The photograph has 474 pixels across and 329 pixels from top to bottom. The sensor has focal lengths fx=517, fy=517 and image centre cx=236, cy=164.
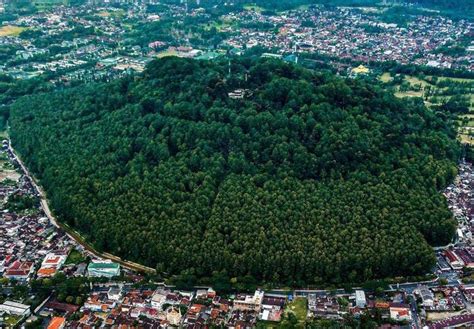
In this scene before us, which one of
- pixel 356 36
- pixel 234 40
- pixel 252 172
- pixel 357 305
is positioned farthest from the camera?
pixel 356 36

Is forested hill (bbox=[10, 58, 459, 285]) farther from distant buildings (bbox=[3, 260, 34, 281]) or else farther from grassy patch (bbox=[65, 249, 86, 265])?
distant buildings (bbox=[3, 260, 34, 281])

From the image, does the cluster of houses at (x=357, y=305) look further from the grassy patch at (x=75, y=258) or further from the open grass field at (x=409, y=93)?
the open grass field at (x=409, y=93)

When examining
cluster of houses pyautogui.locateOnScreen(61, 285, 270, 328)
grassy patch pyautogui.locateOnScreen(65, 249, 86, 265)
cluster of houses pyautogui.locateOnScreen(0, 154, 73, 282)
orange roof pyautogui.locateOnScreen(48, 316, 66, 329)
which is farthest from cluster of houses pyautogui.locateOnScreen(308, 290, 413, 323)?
cluster of houses pyautogui.locateOnScreen(0, 154, 73, 282)

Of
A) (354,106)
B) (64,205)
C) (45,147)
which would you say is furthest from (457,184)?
→ (45,147)

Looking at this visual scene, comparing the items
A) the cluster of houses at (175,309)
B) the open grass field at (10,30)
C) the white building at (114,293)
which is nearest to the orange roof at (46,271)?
the cluster of houses at (175,309)

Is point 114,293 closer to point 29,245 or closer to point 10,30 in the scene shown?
point 29,245

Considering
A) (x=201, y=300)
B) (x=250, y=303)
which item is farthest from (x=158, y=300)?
(x=250, y=303)
